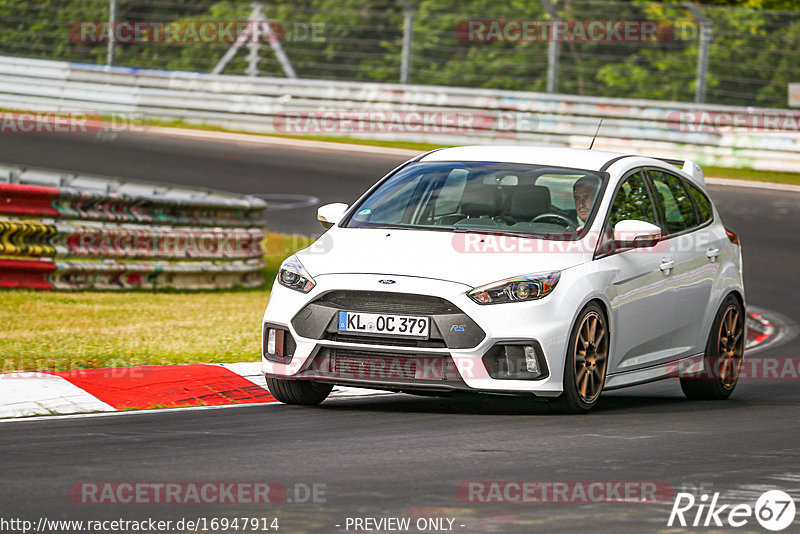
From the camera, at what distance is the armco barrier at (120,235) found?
13273 mm

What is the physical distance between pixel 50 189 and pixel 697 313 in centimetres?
634

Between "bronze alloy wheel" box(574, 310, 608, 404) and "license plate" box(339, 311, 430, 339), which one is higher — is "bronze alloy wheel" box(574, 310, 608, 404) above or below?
below

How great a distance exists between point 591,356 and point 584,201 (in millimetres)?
1079

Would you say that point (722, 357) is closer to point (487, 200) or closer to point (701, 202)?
point (701, 202)

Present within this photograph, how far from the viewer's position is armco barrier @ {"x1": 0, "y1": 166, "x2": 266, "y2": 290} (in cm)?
1327

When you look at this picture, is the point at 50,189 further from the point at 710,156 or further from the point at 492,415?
the point at 710,156

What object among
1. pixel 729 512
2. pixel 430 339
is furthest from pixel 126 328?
pixel 729 512

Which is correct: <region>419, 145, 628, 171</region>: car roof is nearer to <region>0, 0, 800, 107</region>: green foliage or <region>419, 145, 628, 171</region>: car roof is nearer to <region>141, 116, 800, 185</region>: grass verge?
<region>141, 116, 800, 185</region>: grass verge

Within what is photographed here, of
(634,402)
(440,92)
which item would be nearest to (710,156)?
(440,92)

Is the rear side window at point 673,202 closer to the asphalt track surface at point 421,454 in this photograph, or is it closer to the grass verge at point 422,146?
the asphalt track surface at point 421,454

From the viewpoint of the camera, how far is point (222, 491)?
6.09 m

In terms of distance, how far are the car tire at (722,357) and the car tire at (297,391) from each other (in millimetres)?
2617

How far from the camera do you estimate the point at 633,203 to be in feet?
31.0

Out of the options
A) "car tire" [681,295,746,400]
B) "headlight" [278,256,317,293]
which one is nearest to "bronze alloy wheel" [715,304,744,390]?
"car tire" [681,295,746,400]
